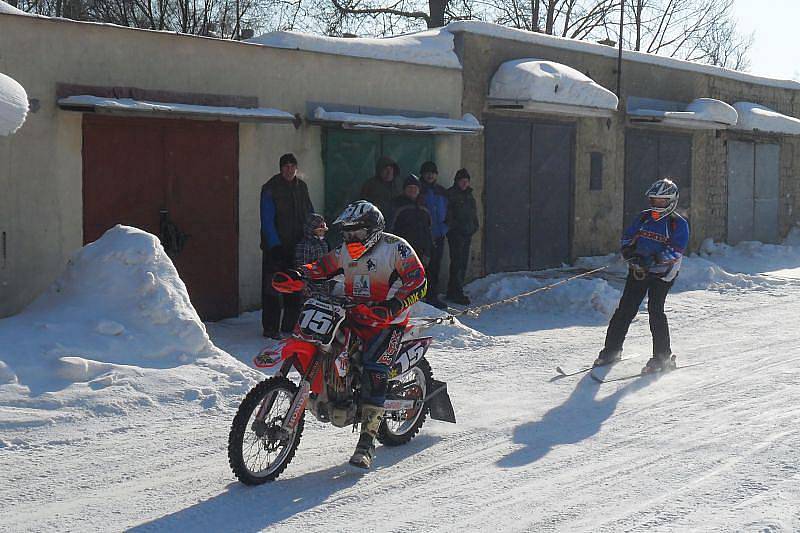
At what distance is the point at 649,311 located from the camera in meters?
9.97

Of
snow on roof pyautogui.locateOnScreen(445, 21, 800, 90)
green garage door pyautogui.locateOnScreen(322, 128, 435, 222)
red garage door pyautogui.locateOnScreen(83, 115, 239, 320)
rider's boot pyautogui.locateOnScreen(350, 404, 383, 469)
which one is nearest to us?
rider's boot pyautogui.locateOnScreen(350, 404, 383, 469)

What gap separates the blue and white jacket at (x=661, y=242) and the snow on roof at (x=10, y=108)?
5.16 meters

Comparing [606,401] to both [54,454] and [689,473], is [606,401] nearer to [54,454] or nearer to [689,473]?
[689,473]

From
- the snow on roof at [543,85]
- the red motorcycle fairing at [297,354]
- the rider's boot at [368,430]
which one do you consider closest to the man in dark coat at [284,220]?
the rider's boot at [368,430]

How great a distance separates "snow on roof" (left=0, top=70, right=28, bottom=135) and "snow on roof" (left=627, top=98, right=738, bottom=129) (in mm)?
12207

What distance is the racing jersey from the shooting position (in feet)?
22.2

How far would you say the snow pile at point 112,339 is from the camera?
778 cm

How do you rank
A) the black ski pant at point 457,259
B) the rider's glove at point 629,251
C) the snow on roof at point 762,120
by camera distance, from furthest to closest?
the snow on roof at point 762,120 < the black ski pant at point 457,259 < the rider's glove at point 629,251

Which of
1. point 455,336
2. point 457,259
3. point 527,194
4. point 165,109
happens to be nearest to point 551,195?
point 527,194

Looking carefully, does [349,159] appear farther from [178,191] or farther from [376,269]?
[376,269]

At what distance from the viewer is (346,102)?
44.2ft

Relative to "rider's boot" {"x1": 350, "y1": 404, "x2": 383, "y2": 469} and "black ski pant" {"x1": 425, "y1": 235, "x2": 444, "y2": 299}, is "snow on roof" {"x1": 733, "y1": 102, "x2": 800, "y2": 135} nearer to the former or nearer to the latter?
"black ski pant" {"x1": 425, "y1": 235, "x2": 444, "y2": 299}

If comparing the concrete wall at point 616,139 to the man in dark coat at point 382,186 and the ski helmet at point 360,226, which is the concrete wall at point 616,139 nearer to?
the man in dark coat at point 382,186

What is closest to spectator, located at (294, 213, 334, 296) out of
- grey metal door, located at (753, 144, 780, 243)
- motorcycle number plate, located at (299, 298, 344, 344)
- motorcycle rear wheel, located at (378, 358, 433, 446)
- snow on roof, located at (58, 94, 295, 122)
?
snow on roof, located at (58, 94, 295, 122)
